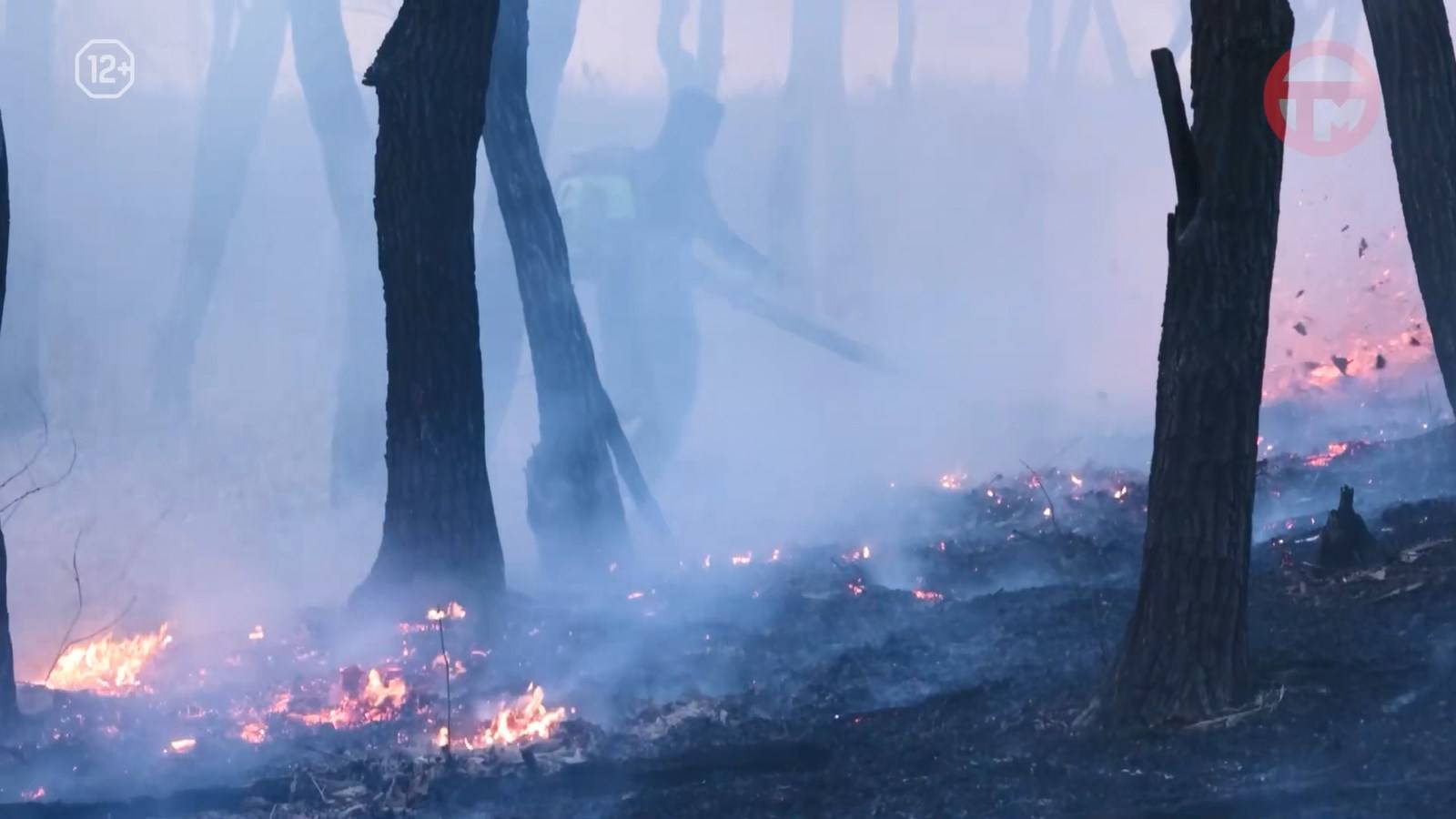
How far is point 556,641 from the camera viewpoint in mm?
8820

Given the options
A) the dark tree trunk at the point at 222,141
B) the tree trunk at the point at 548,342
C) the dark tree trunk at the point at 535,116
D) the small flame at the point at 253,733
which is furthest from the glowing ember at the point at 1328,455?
the dark tree trunk at the point at 222,141

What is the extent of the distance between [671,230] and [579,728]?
16846 mm

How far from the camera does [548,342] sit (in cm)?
1198

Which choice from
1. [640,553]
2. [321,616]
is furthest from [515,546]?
[321,616]

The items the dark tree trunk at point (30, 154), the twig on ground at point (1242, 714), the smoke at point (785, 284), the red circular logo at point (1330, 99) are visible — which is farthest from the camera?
the red circular logo at point (1330, 99)

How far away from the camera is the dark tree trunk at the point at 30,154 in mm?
22781

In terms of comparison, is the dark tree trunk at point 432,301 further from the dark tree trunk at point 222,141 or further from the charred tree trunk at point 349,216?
the dark tree trunk at point 222,141

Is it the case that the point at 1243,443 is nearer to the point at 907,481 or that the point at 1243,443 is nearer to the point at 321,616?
the point at 321,616

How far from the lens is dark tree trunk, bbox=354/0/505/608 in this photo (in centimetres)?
910

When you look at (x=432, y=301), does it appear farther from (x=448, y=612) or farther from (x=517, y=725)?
(x=517, y=725)

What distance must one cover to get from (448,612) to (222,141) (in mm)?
17616

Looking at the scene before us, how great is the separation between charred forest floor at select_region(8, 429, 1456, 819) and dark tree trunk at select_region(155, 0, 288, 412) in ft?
50.3

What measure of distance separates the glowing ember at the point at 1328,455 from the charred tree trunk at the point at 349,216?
14.0m

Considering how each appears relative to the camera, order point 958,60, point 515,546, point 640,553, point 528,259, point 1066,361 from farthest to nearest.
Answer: point 958,60 → point 1066,361 → point 515,546 → point 640,553 → point 528,259
